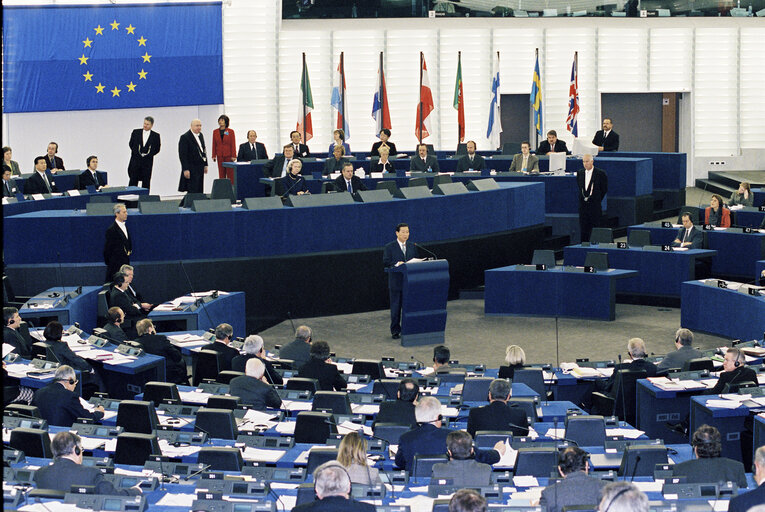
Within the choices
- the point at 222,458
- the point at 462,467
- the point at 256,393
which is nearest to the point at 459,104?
the point at 256,393

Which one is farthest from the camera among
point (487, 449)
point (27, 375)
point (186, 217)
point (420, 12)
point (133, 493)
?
point (420, 12)

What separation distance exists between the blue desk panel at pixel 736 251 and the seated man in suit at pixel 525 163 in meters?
3.15

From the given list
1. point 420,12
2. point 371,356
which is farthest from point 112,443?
point 420,12

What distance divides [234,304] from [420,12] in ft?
43.4

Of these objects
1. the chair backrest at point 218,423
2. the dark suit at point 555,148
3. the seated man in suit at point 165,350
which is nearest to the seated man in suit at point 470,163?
the dark suit at point 555,148

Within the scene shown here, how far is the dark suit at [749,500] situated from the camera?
5613 mm

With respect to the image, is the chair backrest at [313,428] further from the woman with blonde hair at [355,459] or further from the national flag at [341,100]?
the national flag at [341,100]

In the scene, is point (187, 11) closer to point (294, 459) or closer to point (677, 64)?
point (677, 64)

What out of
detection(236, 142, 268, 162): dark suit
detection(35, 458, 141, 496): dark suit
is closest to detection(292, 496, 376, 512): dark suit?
detection(35, 458, 141, 496): dark suit

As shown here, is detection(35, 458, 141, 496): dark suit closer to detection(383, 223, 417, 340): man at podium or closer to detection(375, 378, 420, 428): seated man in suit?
detection(375, 378, 420, 428): seated man in suit

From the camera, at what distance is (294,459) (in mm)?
7742

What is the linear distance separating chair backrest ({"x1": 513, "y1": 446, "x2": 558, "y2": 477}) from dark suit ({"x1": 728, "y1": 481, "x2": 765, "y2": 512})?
1.74 meters

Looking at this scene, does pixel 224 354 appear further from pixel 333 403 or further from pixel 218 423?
pixel 218 423

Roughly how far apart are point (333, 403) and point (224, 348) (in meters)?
2.42
